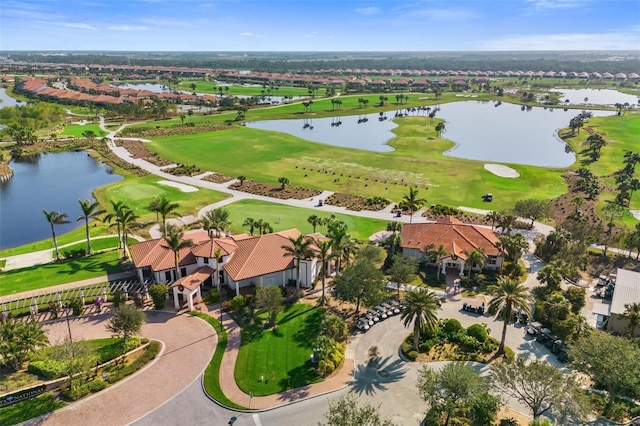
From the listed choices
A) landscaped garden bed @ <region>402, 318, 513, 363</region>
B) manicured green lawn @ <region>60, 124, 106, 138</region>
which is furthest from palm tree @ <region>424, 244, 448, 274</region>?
manicured green lawn @ <region>60, 124, 106, 138</region>

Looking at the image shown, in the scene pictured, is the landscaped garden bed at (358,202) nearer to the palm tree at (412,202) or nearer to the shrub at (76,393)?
the palm tree at (412,202)

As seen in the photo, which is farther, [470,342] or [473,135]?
[473,135]

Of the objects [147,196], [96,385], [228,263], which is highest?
[228,263]

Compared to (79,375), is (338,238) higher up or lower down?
higher up

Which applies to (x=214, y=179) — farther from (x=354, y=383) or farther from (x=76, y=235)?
(x=354, y=383)

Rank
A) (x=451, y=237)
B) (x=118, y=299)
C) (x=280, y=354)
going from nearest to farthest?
(x=280, y=354) → (x=118, y=299) → (x=451, y=237)

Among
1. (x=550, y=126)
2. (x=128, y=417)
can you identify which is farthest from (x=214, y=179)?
(x=550, y=126)

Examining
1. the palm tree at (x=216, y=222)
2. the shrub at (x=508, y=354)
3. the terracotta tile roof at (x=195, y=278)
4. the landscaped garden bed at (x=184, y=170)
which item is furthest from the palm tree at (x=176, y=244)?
the landscaped garden bed at (x=184, y=170)

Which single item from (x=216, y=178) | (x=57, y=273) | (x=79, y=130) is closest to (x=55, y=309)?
(x=57, y=273)

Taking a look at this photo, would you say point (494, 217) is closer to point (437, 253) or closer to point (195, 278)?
point (437, 253)
